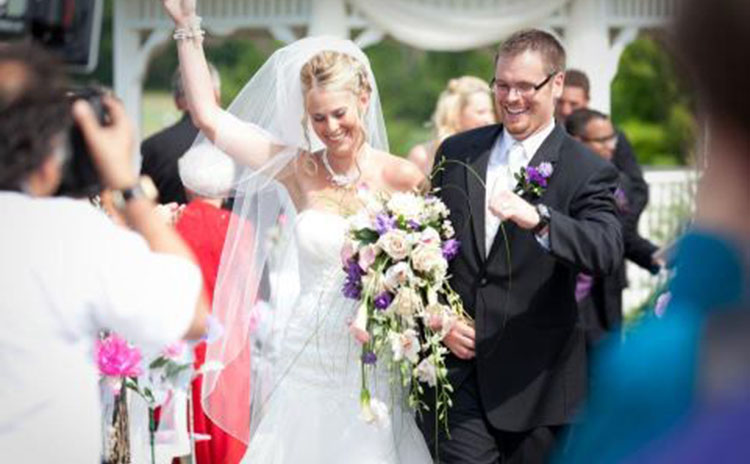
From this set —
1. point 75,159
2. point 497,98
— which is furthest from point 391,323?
point 75,159

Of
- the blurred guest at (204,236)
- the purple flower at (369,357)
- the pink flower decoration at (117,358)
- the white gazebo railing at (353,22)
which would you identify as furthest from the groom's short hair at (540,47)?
the white gazebo railing at (353,22)

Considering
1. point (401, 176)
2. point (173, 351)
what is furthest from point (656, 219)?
point (401, 176)

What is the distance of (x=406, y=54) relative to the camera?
155 ft

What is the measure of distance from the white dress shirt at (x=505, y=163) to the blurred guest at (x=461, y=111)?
308 centimetres

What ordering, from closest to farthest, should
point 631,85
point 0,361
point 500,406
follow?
point 0,361 < point 500,406 < point 631,85

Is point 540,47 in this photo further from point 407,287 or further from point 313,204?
point 313,204

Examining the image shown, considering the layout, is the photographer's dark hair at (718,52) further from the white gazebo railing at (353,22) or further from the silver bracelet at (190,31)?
the white gazebo railing at (353,22)

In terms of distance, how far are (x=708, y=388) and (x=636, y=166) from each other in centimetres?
794

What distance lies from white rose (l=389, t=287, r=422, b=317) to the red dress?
84.3 inches

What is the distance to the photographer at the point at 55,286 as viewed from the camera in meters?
2.98

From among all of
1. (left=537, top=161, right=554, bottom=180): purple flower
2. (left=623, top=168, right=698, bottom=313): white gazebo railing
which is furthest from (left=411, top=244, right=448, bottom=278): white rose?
(left=623, top=168, right=698, bottom=313): white gazebo railing

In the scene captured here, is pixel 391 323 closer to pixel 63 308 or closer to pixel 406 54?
pixel 63 308

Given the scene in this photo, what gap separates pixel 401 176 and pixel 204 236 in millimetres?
1908

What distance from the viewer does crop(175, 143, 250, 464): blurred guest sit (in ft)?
23.2
